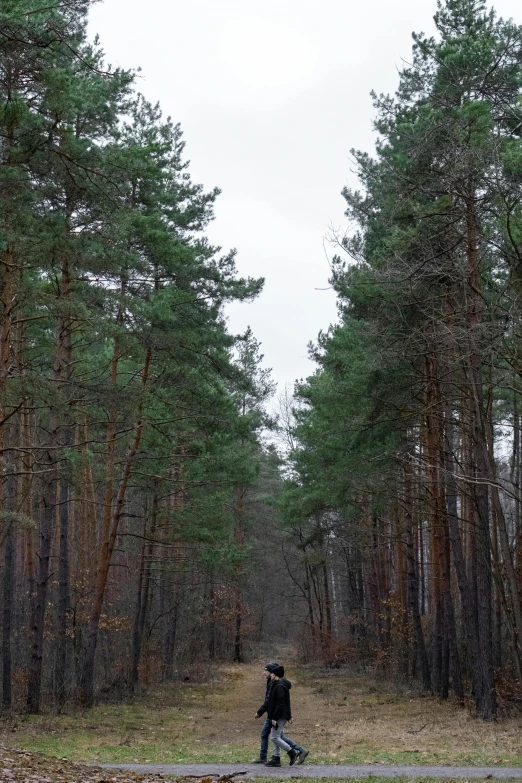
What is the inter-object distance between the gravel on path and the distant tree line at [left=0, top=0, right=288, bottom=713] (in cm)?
434

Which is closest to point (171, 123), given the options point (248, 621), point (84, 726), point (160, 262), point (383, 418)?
point (160, 262)

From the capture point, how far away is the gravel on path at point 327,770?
10352 millimetres

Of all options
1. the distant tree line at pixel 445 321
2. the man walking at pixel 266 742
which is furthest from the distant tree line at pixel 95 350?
the man walking at pixel 266 742

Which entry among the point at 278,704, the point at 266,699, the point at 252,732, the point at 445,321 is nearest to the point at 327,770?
the point at 278,704

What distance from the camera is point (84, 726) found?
51.8 ft

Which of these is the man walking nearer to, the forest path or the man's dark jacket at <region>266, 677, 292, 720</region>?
the man's dark jacket at <region>266, 677, 292, 720</region>

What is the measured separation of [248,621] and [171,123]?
33549mm

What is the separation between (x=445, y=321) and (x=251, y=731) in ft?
33.1

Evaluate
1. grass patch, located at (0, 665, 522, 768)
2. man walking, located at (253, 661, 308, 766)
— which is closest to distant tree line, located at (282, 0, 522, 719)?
grass patch, located at (0, 665, 522, 768)

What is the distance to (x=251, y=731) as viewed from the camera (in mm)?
17422

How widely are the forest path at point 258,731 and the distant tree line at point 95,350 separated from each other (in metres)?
1.60

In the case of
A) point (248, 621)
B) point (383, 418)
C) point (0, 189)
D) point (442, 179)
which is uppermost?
point (442, 179)

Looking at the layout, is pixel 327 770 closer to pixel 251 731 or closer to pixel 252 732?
pixel 252 732

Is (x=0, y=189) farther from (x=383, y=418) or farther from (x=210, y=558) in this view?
(x=210, y=558)
